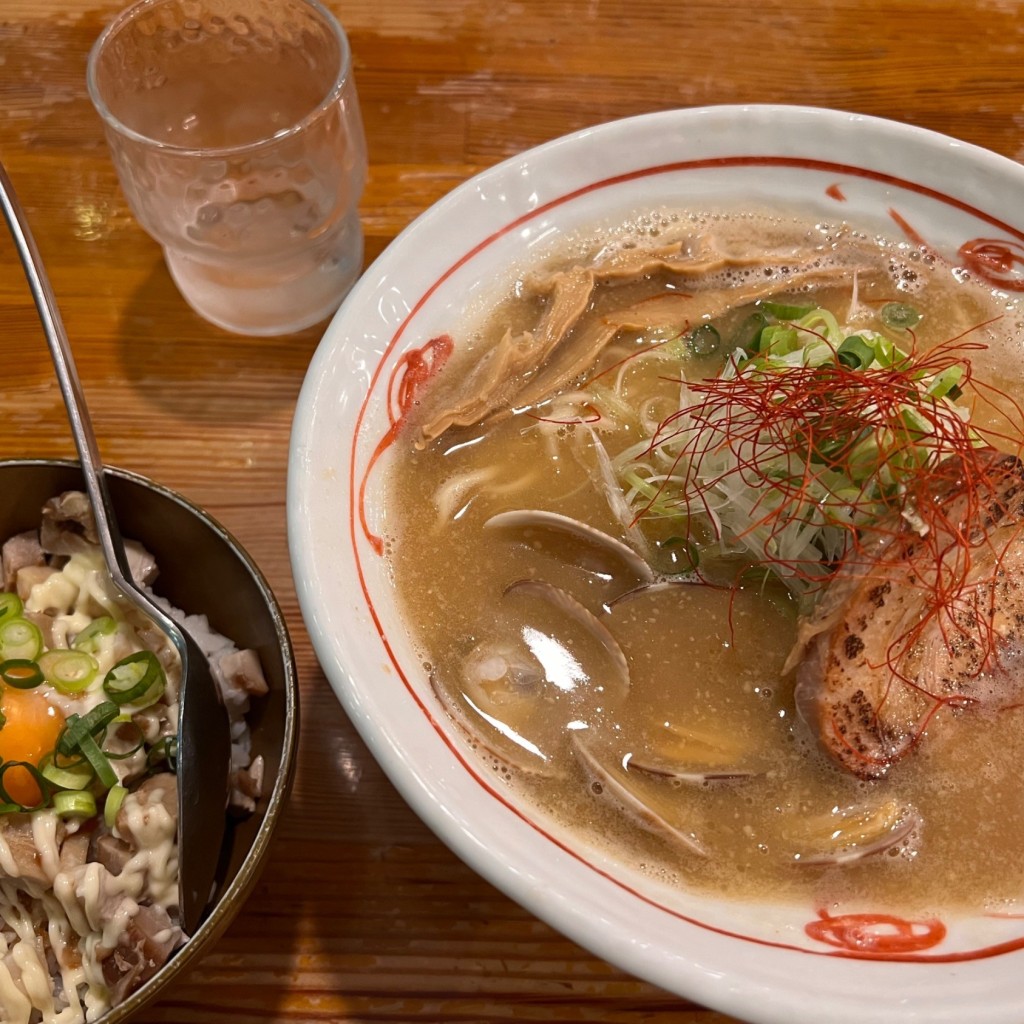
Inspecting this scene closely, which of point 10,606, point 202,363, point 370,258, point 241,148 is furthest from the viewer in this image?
point 370,258

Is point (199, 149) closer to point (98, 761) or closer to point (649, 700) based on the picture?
point (98, 761)

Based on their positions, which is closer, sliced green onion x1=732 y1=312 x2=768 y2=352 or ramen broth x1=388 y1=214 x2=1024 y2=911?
ramen broth x1=388 y1=214 x2=1024 y2=911

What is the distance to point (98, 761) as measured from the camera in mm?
1234

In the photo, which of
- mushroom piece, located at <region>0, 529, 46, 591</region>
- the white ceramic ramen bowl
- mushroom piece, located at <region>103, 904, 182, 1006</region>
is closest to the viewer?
the white ceramic ramen bowl

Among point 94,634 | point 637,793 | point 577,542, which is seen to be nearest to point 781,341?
point 577,542

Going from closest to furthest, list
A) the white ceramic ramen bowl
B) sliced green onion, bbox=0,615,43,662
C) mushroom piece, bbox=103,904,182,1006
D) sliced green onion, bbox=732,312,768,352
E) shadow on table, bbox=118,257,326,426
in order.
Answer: the white ceramic ramen bowl
mushroom piece, bbox=103,904,182,1006
sliced green onion, bbox=0,615,43,662
sliced green onion, bbox=732,312,768,352
shadow on table, bbox=118,257,326,426

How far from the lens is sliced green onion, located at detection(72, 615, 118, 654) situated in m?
1.37

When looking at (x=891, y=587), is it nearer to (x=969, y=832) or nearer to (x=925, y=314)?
(x=969, y=832)

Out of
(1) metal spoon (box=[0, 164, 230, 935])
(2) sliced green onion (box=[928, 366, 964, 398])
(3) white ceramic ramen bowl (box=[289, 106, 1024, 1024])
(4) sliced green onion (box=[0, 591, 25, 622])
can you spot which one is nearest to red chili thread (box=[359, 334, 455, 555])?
(3) white ceramic ramen bowl (box=[289, 106, 1024, 1024])

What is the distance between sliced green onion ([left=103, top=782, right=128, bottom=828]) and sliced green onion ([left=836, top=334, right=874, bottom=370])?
120cm

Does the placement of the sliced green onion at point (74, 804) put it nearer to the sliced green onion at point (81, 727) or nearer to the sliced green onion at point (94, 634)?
the sliced green onion at point (81, 727)

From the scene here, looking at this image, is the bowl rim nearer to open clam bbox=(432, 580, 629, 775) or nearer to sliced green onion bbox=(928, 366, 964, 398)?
open clam bbox=(432, 580, 629, 775)

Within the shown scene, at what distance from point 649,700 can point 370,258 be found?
3.74 feet

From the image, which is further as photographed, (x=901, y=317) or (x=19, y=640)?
(x=901, y=317)
